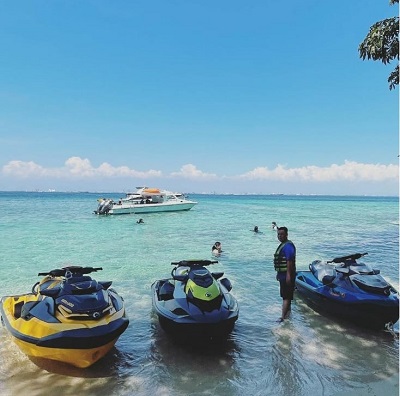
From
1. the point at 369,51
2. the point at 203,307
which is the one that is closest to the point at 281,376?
the point at 203,307

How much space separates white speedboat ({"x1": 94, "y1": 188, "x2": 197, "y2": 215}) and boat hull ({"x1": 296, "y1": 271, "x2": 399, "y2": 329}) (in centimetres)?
3184

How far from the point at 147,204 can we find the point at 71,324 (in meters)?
34.9

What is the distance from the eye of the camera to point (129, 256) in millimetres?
14539

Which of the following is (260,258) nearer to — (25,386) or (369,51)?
(369,51)

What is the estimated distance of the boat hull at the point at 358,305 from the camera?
5910 millimetres

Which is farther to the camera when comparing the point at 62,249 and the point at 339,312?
the point at 62,249

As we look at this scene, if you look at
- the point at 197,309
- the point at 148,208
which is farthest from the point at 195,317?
the point at 148,208

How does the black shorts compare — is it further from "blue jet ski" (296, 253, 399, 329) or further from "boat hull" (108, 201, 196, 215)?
"boat hull" (108, 201, 196, 215)

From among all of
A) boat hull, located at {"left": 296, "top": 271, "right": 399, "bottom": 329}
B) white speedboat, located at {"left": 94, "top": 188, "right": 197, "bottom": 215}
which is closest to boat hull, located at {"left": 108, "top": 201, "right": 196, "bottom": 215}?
white speedboat, located at {"left": 94, "top": 188, "right": 197, "bottom": 215}

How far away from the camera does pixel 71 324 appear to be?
455cm

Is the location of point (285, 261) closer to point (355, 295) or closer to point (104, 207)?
point (355, 295)

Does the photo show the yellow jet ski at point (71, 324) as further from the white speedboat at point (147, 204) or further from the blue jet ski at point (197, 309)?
the white speedboat at point (147, 204)

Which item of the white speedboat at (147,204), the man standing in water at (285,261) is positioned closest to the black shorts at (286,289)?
the man standing in water at (285,261)

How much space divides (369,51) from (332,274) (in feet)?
21.2
